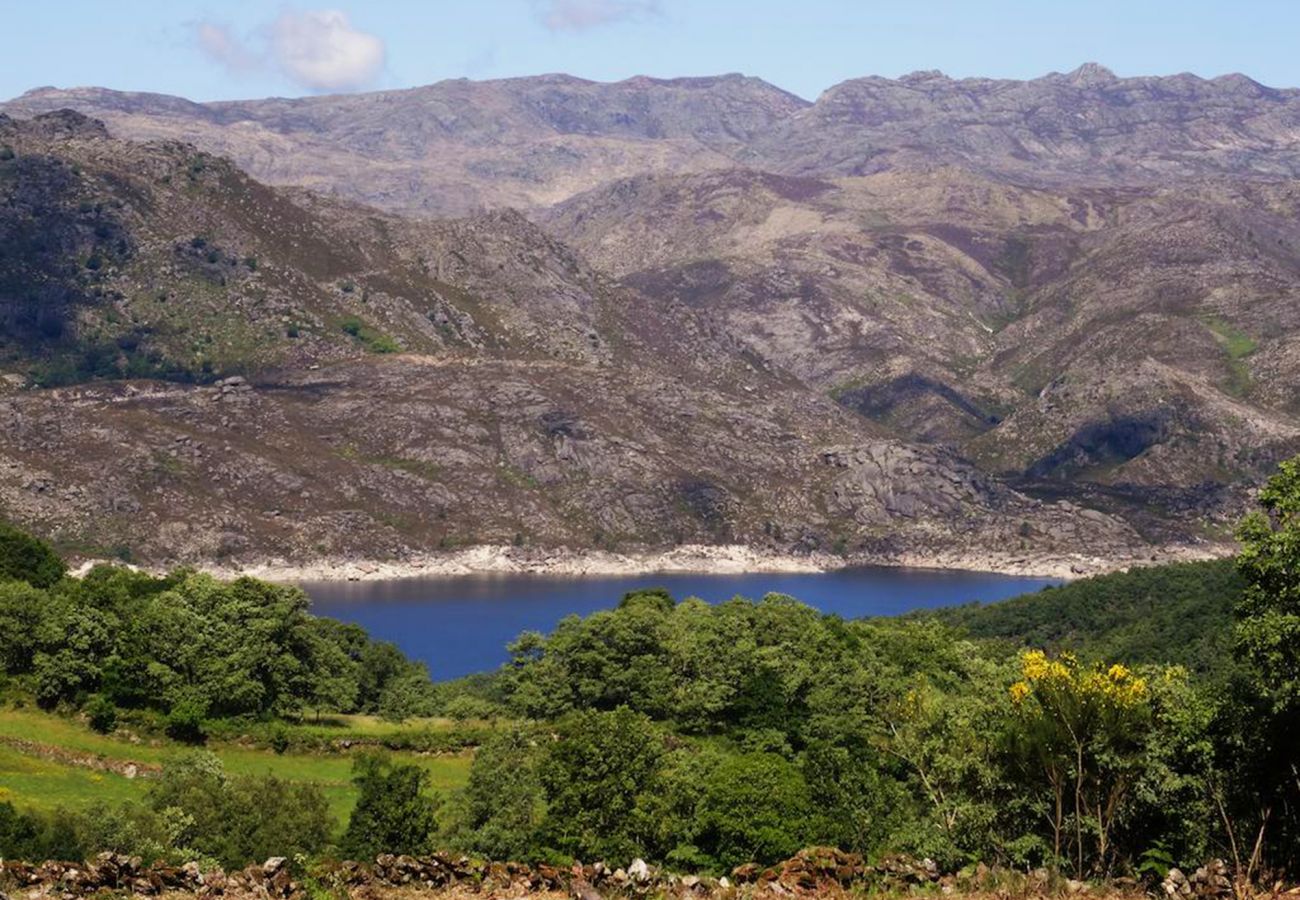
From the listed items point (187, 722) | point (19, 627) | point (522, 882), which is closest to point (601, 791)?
point (522, 882)

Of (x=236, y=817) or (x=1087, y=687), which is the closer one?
(x=1087, y=687)

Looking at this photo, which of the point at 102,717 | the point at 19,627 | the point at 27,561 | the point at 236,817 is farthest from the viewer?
the point at 27,561

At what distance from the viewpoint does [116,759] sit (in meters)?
61.4

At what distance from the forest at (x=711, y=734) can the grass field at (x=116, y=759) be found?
1.33 m

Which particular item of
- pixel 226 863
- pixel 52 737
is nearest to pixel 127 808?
pixel 226 863

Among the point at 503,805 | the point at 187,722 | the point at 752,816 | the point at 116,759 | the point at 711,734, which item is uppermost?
the point at 752,816

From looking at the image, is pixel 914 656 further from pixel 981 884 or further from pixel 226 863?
pixel 981 884

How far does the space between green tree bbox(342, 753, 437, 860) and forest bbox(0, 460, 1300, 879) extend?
0.36ft

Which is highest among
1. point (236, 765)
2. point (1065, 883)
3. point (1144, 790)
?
point (1065, 883)

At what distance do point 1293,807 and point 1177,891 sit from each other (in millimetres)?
10534

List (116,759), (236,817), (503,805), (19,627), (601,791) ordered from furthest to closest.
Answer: (19,627) → (116,759) → (503,805) → (236,817) → (601,791)

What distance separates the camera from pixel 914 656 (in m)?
91.6

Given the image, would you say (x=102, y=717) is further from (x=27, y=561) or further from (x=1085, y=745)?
(x=1085, y=745)

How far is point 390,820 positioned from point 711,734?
33.1 m
